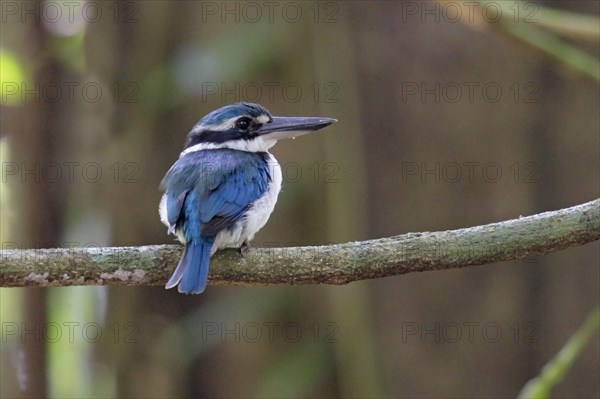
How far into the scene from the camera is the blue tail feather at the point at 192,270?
3.12 m

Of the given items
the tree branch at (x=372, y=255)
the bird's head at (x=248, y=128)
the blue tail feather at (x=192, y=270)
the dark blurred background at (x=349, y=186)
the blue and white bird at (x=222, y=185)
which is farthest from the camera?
the dark blurred background at (x=349, y=186)

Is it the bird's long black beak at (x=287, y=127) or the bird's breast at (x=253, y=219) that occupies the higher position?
the bird's long black beak at (x=287, y=127)

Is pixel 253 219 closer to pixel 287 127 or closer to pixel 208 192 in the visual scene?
pixel 208 192

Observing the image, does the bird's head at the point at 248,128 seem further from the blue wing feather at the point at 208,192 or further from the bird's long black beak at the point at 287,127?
the blue wing feather at the point at 208,192

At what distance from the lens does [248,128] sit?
434 cm

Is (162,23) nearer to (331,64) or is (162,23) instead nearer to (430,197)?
(331,64)

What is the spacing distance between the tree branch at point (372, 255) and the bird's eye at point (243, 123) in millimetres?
1414

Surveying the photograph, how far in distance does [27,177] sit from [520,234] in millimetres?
2406

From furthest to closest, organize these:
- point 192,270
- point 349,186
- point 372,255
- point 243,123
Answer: point 349,186 → point 243,123 → point 192,270 → point 372,255

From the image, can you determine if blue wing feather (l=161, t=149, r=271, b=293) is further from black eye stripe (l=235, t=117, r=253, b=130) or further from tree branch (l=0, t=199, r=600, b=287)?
tree branch (l=0, t=199, r=600, b=287)

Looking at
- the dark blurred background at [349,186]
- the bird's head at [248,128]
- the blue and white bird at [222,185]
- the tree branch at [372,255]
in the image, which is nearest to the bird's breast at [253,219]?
the blue and white bird at [222,185]

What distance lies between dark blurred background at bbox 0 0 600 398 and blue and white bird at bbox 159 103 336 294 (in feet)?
2.05

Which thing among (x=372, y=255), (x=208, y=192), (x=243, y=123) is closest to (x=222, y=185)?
(x=208, y=192)

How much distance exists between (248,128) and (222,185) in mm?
582
